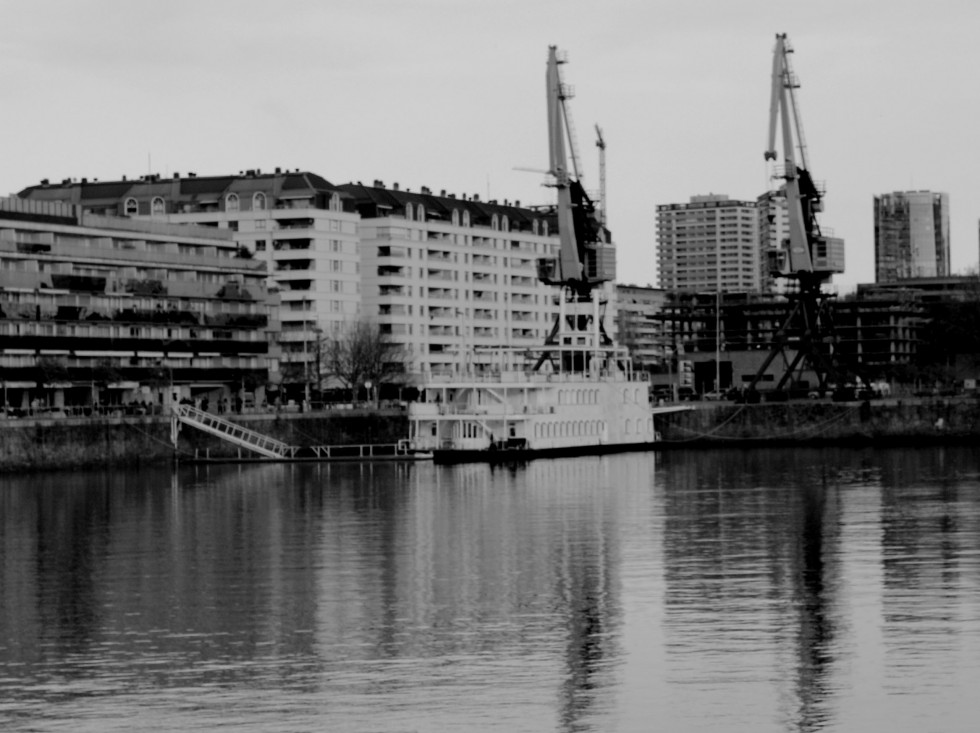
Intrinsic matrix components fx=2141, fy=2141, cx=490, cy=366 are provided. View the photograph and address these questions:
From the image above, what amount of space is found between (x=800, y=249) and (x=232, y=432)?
41467mm

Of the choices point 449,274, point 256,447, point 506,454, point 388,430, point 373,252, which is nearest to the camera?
point 506,454

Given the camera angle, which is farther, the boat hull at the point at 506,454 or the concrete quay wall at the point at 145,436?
the boat hull at the point at 506,454

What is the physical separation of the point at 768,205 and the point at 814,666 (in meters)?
119

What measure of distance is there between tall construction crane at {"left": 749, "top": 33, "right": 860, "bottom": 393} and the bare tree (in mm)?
27082

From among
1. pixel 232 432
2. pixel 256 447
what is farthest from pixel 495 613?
pixel 232 432

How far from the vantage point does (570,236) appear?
138 meters

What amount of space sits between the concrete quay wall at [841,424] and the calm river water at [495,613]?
53330 millimetres

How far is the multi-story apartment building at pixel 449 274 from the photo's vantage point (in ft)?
575

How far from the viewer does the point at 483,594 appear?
5003 cm

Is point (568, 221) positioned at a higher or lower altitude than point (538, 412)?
higher

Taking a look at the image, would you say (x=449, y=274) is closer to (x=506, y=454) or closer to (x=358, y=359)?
(x=358, y=359)

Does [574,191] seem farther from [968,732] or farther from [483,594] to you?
[968,732]

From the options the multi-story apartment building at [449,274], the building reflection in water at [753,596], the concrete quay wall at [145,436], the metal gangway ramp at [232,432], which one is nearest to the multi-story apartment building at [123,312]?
the metal gangway ramp at [232,432]

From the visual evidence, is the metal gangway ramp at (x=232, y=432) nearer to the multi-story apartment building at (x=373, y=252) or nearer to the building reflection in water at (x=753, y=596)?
the multi-story apartment building at (x=373, y=252)
